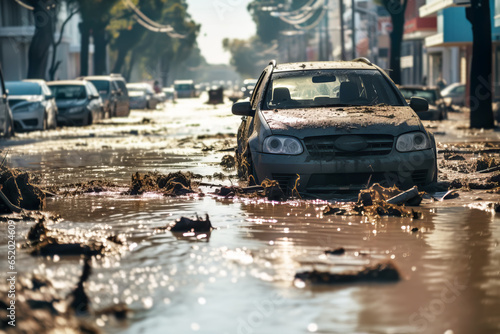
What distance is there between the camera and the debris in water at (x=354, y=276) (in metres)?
6.12

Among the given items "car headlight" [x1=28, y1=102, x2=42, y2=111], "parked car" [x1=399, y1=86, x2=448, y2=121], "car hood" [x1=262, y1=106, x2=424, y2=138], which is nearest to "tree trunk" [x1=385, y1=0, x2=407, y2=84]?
"parked car" [x1=399, y1=86, x2=448, y2=121]

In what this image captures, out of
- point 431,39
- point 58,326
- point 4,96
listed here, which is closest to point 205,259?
point 58,326

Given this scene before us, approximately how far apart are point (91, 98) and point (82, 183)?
22483 mm

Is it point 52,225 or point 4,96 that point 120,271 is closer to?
point 52,225

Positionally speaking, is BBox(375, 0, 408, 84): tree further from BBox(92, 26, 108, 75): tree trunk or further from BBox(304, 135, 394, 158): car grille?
BBox(304, 135, 394, 158): car grille

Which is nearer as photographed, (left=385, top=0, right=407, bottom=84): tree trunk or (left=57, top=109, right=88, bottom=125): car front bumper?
(left=57, top=109, right=88, bottom=125): car front bumper

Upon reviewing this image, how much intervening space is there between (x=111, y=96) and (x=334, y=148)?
31.7 metres

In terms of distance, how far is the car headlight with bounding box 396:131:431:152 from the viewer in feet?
34.7

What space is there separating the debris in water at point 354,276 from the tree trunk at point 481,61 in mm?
21571

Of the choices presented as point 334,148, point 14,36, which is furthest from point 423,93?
point 14,36

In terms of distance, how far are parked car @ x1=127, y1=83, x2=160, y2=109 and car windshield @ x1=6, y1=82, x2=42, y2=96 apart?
27242mm

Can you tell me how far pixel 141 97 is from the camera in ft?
192

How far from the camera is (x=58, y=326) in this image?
492 cm

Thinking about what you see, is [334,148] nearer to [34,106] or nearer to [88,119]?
[34,106]
